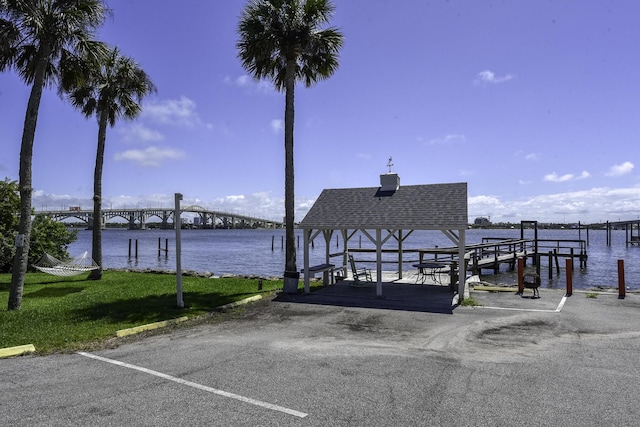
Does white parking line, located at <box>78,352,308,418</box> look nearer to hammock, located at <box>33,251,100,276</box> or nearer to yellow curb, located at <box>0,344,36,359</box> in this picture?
yellow curb, located at <box>0,344,36,359</box>

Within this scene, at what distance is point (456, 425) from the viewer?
4.86 m

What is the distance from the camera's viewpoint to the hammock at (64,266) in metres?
15.6

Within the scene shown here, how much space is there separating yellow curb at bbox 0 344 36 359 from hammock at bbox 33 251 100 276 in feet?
27.2

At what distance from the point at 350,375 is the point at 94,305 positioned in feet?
30.1

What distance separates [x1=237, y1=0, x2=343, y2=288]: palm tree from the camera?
49.5ft

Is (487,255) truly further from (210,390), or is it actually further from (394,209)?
(210,390)

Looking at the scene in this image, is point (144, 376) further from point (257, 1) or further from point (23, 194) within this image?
point (257, 1)

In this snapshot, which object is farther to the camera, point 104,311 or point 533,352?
point 104,311

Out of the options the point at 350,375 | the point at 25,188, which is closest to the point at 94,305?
the point at 25,188

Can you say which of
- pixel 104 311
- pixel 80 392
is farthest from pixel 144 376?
pixel 104 311

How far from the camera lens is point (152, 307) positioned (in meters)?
12.3

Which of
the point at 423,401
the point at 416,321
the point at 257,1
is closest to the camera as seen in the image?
the point at 423,401

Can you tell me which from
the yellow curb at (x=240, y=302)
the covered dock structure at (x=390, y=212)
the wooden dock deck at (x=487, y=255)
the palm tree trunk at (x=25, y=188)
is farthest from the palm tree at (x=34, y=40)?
the wooden dock deck at (x=487, y=255)

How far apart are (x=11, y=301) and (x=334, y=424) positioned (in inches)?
425
